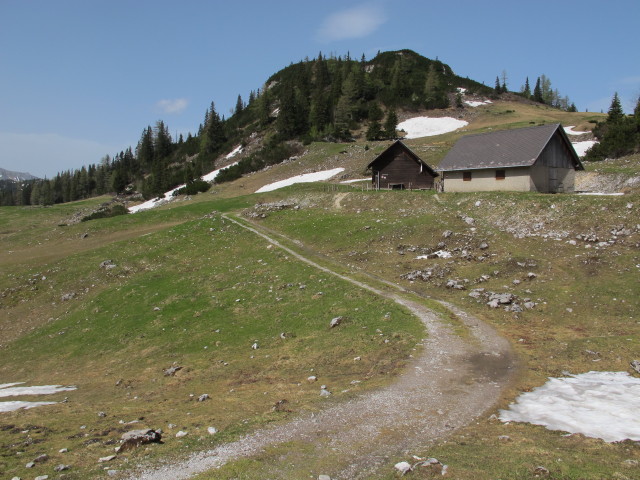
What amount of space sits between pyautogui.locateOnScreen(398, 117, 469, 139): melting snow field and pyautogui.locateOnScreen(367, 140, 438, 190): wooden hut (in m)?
55.1

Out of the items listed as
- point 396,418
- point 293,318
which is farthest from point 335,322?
point 396,418

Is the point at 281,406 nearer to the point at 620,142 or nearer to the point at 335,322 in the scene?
the point at 335,322

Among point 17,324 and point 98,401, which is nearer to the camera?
point 98,401

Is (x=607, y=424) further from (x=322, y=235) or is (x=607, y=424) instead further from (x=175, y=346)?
(x=322, y=235)

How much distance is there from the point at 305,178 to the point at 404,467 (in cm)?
6933

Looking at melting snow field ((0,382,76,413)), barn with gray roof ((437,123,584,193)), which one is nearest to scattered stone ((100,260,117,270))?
melting snow field ((0,382,76,413))

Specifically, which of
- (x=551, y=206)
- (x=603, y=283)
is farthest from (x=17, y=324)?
(x=551, y=206)

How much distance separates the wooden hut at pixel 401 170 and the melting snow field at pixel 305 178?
17140 millimetres

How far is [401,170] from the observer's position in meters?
56.4

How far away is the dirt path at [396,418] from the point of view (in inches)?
355

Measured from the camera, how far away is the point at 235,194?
7494 cm

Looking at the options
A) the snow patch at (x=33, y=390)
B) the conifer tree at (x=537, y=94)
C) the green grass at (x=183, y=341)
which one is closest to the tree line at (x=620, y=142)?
the green grass at (x=183, y=341)

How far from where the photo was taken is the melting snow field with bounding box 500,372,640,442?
10.2m

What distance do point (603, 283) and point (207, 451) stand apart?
72.2ft
